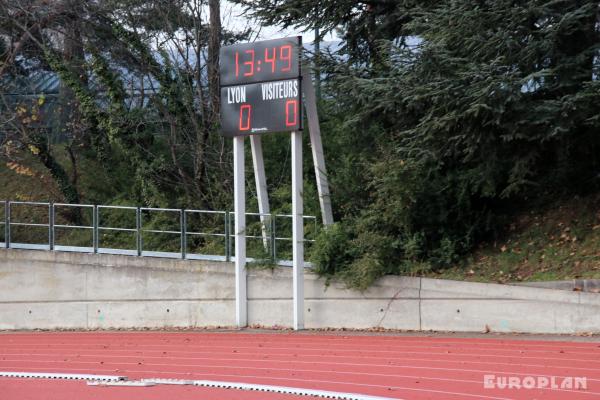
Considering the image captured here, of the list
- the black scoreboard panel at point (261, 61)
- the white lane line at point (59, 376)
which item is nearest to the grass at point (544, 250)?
the black scoreboard panel at point (261, 61)

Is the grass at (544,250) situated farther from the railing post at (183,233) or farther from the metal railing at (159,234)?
the railing post at (183,233)

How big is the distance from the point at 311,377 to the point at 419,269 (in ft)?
18.5

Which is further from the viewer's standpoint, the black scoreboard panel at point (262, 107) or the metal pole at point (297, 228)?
the metal pole at point (297, 228)

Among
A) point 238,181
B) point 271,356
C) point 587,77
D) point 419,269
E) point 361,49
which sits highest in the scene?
point 361,49

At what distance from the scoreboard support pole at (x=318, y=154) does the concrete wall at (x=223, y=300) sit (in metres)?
1.34

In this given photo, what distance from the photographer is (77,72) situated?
1045 inches

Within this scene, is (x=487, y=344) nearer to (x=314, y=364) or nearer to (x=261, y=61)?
(x=314, y=364)

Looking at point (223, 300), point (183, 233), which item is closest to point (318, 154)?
point (223, 300)

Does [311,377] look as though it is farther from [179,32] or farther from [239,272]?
[179,32]

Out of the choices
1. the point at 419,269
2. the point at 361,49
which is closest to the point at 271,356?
the point at 419,269

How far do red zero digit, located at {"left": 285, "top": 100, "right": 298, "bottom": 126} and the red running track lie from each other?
3.87m

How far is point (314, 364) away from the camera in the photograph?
41.5 ft

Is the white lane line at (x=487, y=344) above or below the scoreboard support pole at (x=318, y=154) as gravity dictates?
below

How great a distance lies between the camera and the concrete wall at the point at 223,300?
581 inches
